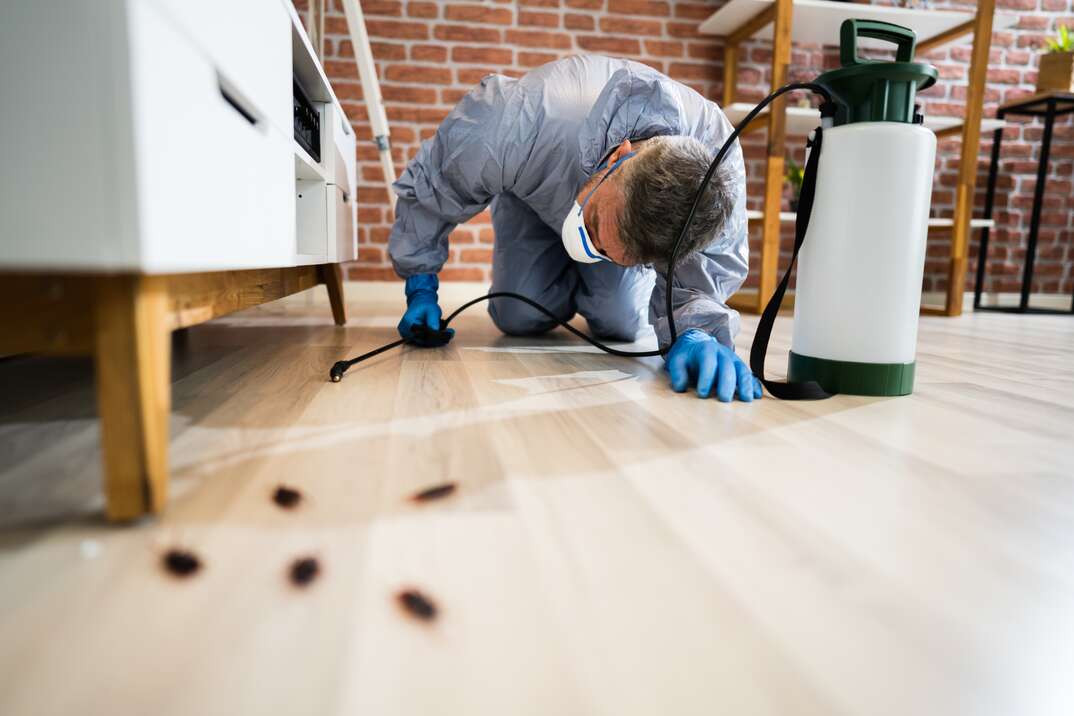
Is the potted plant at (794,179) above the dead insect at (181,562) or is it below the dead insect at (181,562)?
above

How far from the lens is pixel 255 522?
55cm

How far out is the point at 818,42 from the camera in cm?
311

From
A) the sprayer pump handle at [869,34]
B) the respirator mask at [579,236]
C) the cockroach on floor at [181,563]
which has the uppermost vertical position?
the sprayer pump handle at [869,34]

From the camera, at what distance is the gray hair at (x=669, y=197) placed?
102 centimetres

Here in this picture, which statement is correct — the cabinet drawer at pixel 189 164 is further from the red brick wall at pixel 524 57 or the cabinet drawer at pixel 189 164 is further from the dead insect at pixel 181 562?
the red brick wall at pixel 524 57

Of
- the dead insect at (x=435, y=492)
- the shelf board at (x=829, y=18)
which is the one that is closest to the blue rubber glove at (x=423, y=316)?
the dead insect at (x=435, y=492)

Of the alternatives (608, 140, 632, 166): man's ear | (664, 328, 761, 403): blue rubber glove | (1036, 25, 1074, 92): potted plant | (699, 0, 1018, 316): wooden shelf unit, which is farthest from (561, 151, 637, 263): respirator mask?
(1036, 25, 1074, 92): potted plant

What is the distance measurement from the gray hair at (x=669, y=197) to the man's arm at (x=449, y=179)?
18.2 inches

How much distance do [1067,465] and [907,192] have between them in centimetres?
42

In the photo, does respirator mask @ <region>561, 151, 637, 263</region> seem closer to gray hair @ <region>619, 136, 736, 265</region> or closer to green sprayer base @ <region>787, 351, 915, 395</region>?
gray hair @ <region>619, 136, 736, 265</region>

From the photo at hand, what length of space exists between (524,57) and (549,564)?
296 cm

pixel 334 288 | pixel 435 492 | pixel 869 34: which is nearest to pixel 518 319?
pixel 334 288

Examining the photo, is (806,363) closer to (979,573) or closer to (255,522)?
(979,573)

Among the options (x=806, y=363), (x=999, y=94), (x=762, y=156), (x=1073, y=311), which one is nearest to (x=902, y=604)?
(x=806, y=363)
